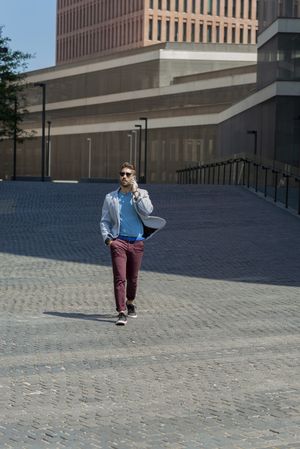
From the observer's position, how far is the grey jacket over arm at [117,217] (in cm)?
1291

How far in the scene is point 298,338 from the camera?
1159 centimetres

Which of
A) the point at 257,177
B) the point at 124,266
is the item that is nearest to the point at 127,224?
the point at 124,266

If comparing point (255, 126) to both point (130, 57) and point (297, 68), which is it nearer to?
point (297, 68)

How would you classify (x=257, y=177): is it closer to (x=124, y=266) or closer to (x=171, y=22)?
(x=124, y=266)

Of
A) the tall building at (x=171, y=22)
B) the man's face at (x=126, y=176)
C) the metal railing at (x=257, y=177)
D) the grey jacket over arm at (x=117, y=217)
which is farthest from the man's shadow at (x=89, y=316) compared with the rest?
the tall building at (x=171, y=22)

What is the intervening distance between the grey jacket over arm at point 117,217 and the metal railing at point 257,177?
19013 millimetres

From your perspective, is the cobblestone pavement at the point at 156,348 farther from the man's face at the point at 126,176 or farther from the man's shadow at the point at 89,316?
the man's face at the point at 126,176

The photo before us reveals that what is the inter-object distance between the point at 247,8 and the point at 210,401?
13837 cm

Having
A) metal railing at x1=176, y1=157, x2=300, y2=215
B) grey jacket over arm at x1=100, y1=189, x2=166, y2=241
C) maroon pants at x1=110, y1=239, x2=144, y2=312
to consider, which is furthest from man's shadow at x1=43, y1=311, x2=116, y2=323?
metal railing at x1=176, y1=157, x2=300, y2=215

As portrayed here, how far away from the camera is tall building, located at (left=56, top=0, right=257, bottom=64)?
138 m

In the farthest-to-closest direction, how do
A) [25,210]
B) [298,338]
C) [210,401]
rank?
[25,210], [298,338], [210,401]

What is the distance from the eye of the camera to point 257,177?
1657 inches

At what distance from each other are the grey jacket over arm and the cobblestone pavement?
0.97 m

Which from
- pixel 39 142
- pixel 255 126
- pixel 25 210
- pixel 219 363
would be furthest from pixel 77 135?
pixel 219 363
